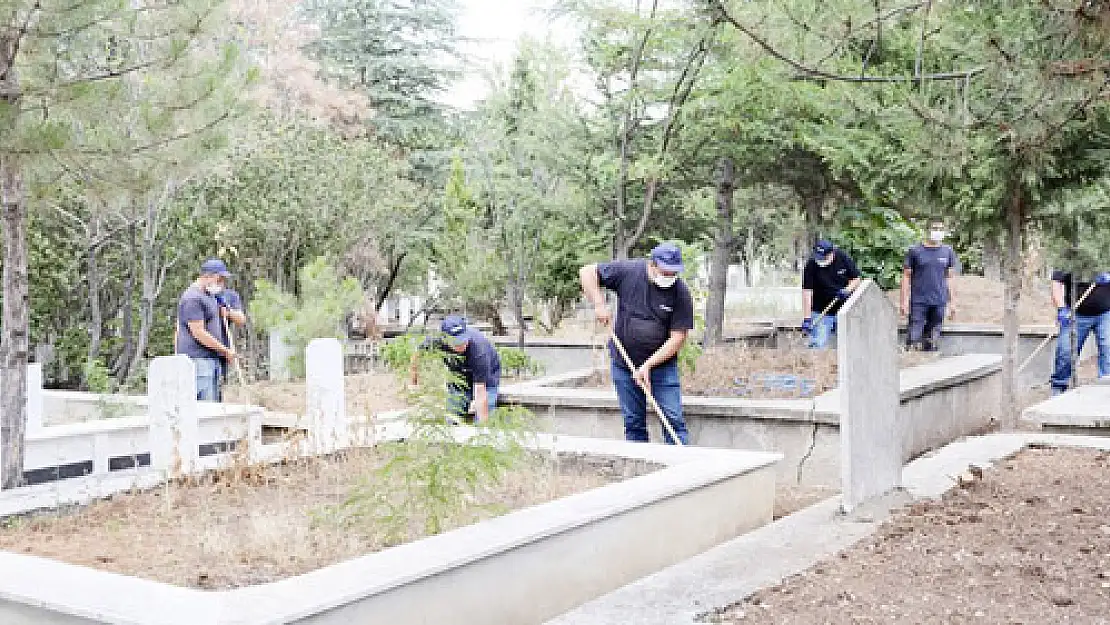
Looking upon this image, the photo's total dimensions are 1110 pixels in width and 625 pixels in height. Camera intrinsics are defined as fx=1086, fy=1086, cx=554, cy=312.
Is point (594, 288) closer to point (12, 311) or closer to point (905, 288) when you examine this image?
point (12, 311)

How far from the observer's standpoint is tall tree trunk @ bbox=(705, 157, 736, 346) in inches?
561

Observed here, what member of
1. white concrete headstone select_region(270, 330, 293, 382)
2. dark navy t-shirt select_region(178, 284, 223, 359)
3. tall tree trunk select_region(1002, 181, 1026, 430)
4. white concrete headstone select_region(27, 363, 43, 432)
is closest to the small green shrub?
white concrete headstone select_region(270, 330, 293, 382)

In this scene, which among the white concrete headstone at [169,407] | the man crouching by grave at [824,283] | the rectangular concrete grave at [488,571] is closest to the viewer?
the rectangular concrete grave at [488,571]

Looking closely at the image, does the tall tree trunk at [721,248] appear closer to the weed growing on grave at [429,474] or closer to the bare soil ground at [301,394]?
the bare soil ground at [301,394]

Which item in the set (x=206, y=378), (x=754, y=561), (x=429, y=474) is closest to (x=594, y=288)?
(x=429, y=474)

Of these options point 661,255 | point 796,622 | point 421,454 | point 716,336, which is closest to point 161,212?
point 716,336

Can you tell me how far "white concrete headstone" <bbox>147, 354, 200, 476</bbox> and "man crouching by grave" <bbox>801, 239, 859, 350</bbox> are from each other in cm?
703

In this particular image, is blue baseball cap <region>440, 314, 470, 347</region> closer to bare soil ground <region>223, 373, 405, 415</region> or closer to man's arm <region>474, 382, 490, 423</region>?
man's arm <region>474, 382, 490, 423</region>

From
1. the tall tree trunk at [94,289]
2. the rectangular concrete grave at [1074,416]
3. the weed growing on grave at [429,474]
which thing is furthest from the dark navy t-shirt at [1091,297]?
the tall tree trunk at [94,289]

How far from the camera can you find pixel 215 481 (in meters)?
5.98

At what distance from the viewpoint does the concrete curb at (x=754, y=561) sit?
3.95 meters

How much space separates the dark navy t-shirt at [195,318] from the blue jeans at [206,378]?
6 centimetres

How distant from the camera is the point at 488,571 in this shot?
13.9ft

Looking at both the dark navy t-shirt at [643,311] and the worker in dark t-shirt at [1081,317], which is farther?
the worker in dark t-shirt at [1081,317]
